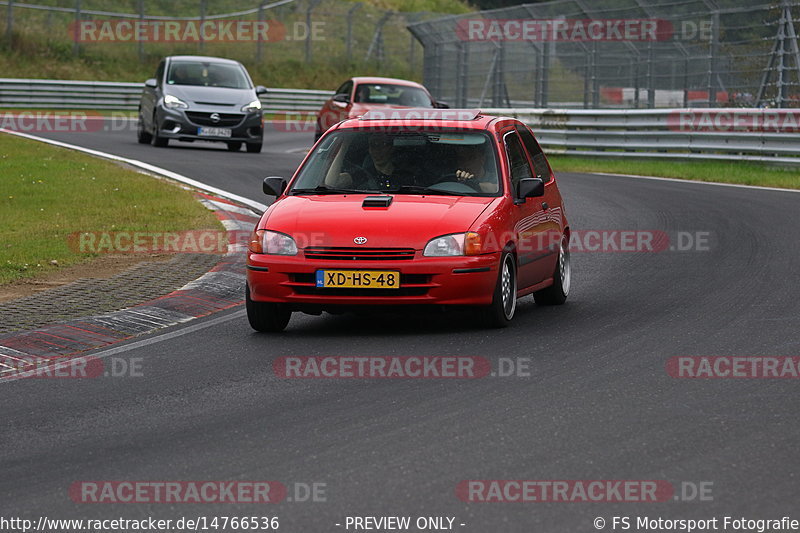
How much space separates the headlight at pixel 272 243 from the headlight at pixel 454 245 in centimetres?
87

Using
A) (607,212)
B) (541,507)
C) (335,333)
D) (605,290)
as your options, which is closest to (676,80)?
(607,212)

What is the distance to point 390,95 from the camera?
28.6 m

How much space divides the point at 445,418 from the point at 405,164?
370 cm

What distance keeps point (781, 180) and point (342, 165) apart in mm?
12779

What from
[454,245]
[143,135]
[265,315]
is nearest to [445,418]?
[454,245]

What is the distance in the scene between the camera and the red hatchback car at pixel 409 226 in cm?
914

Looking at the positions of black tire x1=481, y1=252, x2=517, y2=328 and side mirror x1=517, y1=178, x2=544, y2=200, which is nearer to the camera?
black tire x1=481, y1=252, x2=517, y2=328

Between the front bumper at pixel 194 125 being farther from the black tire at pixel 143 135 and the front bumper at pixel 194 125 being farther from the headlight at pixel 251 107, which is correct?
the black tire at pixel 143 135

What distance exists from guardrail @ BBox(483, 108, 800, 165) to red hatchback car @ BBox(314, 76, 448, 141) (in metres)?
1.70

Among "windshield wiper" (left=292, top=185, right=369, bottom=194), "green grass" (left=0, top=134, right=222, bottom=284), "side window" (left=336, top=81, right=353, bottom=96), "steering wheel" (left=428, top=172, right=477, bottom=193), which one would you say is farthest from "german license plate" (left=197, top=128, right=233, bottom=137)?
"steering wheel" (left=428, top=172, right=477, bottom=193)

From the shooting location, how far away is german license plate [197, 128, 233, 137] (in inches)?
1062

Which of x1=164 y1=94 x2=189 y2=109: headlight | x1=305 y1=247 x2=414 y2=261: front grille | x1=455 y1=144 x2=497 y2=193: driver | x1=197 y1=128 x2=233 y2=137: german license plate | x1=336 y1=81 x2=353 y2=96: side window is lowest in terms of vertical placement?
x1=197 y1=128 x2=233 y2=137: german license plate

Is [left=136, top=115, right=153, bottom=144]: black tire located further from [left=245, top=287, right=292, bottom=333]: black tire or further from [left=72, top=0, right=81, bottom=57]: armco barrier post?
[left=72, top=0, right=81, bottom=57]: armco barrier post

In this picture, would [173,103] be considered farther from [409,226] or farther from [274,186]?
[409,226]
